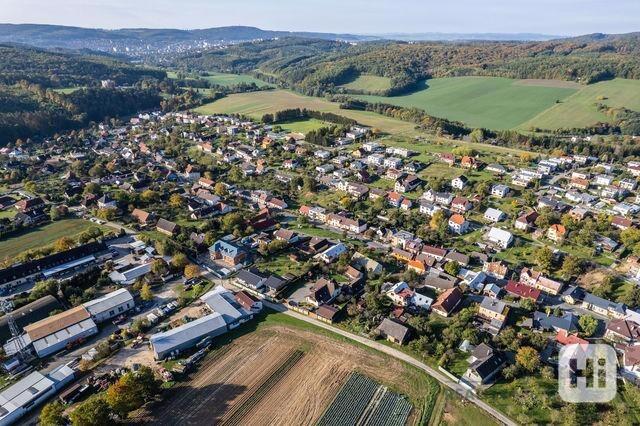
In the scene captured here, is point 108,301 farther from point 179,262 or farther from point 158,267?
point 179,262

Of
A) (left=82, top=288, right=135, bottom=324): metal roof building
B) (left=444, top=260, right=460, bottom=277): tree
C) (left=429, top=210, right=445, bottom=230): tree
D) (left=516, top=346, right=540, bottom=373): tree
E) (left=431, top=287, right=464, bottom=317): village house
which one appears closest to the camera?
(left=516, top=346, right=540, bottom=373): tree

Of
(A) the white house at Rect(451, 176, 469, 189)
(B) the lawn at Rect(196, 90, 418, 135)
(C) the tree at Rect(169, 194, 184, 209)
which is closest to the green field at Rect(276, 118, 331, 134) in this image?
(B) the lawn at Rect(196, 90, 418, 135)

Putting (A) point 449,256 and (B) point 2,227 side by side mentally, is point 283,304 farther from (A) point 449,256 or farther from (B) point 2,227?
(B) point 2,227

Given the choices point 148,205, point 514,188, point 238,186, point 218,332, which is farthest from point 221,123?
point 218,332

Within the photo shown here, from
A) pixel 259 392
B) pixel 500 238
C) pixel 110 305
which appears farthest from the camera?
pixel 500 238

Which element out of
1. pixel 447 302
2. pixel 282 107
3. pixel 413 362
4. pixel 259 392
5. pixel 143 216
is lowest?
pixel 259 392

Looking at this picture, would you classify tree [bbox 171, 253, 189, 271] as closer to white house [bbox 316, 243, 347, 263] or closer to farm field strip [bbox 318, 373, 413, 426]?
white house [bbox 316, 243, 347, 263]

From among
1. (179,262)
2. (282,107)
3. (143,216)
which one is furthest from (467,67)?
(179,262)
